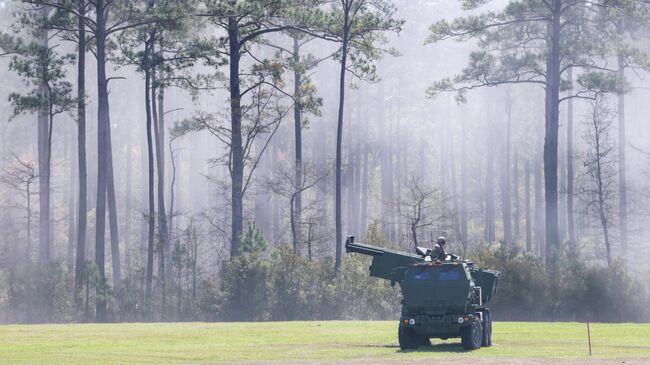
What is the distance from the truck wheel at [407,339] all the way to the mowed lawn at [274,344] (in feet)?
1.23

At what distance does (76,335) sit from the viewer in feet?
121

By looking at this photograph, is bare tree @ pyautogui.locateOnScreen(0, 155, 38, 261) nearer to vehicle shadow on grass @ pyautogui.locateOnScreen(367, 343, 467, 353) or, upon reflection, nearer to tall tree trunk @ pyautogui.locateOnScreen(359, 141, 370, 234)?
tall tree trunk @ pyautogui.locateOnScreen(359, 141, 370, 234)

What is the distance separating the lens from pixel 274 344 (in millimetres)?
33250

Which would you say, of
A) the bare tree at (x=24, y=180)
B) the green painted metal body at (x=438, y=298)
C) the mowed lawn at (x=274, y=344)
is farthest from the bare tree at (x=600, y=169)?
the bare tree at (x=24, y=180)

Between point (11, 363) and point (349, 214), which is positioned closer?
point (11, 363)

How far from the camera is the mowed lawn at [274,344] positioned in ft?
93.8

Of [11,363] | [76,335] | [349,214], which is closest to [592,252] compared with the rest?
[349,214]

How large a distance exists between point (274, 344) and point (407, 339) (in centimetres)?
428

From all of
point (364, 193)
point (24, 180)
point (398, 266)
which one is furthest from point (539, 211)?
point (398, 266)

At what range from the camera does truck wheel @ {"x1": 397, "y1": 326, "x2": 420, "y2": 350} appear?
101ft

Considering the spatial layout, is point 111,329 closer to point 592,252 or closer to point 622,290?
point 622,290

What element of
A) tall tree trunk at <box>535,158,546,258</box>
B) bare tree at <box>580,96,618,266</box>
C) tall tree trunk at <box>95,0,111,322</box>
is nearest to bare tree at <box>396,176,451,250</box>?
bare tree at <box>580,96,618,266</box>

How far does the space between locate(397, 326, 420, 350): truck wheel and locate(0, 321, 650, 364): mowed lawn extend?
374 mm

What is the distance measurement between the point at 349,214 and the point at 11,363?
80722mm
